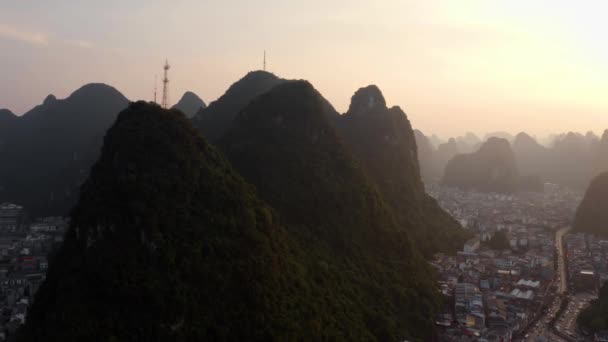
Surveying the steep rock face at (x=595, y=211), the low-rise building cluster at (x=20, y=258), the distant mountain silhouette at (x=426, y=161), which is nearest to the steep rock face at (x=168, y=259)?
the low-rise building cluster at (x=20, y=258)

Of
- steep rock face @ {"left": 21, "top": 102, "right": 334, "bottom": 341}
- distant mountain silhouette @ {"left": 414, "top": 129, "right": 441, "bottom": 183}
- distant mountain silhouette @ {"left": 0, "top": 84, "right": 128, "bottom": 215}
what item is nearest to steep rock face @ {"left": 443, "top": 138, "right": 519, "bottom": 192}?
distant mountain silhouette @ {"left": 414, "top": 129, "right": 441, "bottom": 183}

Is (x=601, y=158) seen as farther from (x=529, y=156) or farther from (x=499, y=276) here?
(x=499, y=276)

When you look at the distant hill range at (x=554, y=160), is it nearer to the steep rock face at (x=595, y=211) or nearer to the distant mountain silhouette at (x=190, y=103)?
the steep rock face at (x=595, y=211)

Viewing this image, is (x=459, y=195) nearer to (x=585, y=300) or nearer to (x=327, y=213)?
(x=585, y=300)

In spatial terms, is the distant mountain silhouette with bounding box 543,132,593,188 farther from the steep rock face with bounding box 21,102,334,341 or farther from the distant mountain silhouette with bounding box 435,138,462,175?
the steep rock face with bounding box 21,102,334,341

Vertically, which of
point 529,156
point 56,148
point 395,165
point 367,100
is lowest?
point 395,165

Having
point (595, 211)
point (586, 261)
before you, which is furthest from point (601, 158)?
point (586, 261)
